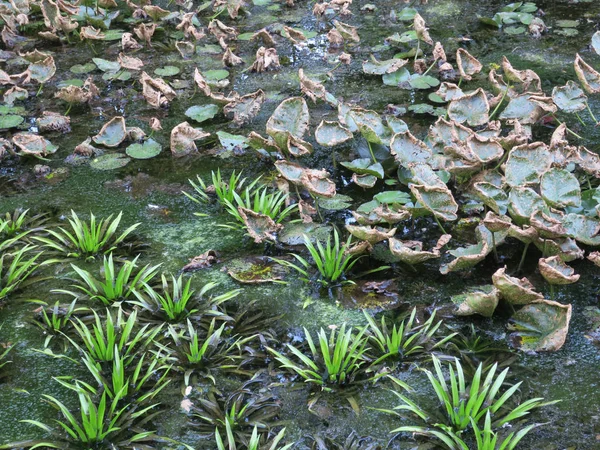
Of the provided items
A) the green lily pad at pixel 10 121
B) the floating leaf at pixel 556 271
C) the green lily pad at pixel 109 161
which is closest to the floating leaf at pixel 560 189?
the floating leaf at pixel 556 271

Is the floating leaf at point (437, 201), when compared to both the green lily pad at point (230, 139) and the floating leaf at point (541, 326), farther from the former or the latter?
the green lily pad at point (230, 139)

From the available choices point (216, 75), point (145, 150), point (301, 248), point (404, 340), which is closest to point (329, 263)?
point (301, 248)

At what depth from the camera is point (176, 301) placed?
266cm

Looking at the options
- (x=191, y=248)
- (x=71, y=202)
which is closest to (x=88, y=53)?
(x=71, y=202)

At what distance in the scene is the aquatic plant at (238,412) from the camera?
2.20 meters

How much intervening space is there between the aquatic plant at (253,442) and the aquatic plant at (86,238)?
1.19 metres

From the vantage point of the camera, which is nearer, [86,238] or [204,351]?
[204,351]

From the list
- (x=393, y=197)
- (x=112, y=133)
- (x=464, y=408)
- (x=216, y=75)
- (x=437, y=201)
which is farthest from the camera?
(x=216, y=75)

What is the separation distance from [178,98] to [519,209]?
99.1 inches

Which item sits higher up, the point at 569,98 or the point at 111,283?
the point at 569,98

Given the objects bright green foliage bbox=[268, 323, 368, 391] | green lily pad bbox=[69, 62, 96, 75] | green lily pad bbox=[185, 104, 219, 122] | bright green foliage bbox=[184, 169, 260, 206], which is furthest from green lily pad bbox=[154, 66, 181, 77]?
bright green foliage bbox=[268, 323, 368, 391]

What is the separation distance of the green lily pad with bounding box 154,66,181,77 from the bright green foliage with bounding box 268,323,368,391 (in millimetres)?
2741

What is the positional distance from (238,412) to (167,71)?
303 centimetres

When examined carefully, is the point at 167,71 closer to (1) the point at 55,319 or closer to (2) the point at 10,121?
(2) the point at 10,121
